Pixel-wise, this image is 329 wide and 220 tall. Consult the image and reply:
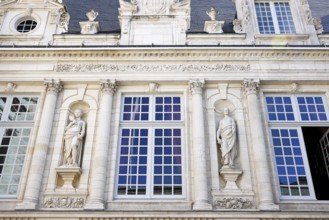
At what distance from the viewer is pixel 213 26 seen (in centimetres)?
1341

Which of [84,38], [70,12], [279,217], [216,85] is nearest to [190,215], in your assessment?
[279,217]

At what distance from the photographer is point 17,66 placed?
12273 mm

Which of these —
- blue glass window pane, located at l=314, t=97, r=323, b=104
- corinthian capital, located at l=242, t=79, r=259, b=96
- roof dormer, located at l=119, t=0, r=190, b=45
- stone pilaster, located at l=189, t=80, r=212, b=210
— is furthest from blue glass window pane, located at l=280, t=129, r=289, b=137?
roof dormer, located at l=119, t=0, r=190, b=45

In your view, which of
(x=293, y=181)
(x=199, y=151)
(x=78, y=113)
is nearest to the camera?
(x=293, y=181)

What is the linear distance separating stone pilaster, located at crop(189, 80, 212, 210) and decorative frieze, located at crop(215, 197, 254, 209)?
362 mm

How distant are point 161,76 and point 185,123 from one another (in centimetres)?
169

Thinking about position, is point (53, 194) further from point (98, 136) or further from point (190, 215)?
point (190, 215)

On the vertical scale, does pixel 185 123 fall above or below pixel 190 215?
above

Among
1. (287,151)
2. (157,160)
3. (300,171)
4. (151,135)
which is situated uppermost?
(151,135)

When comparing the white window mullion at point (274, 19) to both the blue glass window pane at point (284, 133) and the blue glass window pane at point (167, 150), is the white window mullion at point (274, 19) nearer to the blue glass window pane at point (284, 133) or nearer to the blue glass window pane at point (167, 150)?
the blue glass window pane at point (284, 133)

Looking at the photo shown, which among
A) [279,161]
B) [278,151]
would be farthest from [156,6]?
[279,161]

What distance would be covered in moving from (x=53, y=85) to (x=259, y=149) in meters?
6.14

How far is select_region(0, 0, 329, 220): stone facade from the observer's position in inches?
393

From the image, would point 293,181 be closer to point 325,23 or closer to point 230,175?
point 230,175
